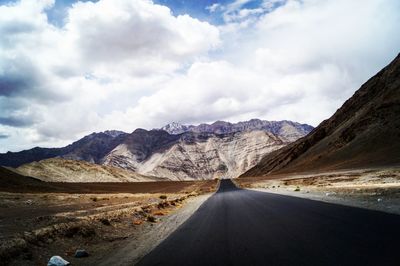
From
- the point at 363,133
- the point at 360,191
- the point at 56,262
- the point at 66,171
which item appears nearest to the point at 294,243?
the point at 56,262

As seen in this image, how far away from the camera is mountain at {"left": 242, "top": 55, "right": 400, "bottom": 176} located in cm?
8781

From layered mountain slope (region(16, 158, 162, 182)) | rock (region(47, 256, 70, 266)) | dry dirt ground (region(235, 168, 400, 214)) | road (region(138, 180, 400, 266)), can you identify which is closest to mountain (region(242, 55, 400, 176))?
dry dirt ground (region(235, 168, 400, 214))

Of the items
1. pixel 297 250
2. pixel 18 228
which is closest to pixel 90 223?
pixel 18 228

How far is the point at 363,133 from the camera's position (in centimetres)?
10300

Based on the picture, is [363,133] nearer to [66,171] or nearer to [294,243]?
[294,243]

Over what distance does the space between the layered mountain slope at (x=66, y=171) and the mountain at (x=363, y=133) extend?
263 feet

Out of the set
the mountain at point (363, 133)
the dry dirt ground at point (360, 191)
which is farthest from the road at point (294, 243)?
the mountain at point (363, 133)

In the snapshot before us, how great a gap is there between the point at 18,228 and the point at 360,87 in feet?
470

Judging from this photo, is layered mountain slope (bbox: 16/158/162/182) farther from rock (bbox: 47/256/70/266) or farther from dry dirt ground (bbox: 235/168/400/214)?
rock (bbox: 47/256/70/266)

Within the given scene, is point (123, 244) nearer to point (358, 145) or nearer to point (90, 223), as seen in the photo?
point (90, 223)

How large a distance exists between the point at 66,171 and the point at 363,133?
4330 inches

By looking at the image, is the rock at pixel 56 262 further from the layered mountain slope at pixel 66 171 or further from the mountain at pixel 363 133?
the layered mountain slope at pixel 66 171

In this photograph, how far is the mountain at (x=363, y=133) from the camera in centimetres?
8781

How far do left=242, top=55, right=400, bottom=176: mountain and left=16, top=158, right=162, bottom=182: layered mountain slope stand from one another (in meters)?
80.3
